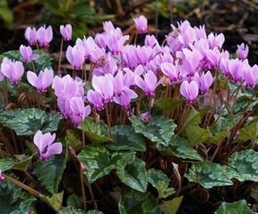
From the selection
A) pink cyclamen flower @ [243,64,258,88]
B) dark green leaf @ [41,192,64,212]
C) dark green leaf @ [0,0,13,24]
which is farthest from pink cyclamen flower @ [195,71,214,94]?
dark green leaf @ [0,0,13,24]

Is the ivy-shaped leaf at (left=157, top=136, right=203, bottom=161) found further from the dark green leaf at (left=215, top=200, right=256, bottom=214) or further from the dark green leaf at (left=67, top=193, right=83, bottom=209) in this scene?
the dark green leaf at (left=67, top=193, right=83, bottom=209)

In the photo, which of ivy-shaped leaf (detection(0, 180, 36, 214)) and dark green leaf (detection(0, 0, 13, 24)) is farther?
dark green leaf (detection(0, 0, 13, 24))

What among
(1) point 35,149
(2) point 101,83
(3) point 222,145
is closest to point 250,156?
(3) point 222,145

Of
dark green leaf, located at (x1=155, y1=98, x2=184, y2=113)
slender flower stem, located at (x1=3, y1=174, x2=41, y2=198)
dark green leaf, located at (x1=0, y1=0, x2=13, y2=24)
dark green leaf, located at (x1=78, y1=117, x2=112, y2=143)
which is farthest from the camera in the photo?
dark green leaf, located at (x1=0, y1=0, x2=13, y2=24)

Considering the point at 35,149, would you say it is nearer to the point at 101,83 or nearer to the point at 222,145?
the point at 101,83

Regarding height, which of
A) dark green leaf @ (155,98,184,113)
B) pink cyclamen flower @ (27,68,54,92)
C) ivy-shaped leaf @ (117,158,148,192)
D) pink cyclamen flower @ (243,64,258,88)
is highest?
pink cyclamen flower @ (243,64,258,88)

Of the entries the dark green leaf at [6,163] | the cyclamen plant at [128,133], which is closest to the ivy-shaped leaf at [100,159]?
Result: the cyclamen plant at [128,133]
